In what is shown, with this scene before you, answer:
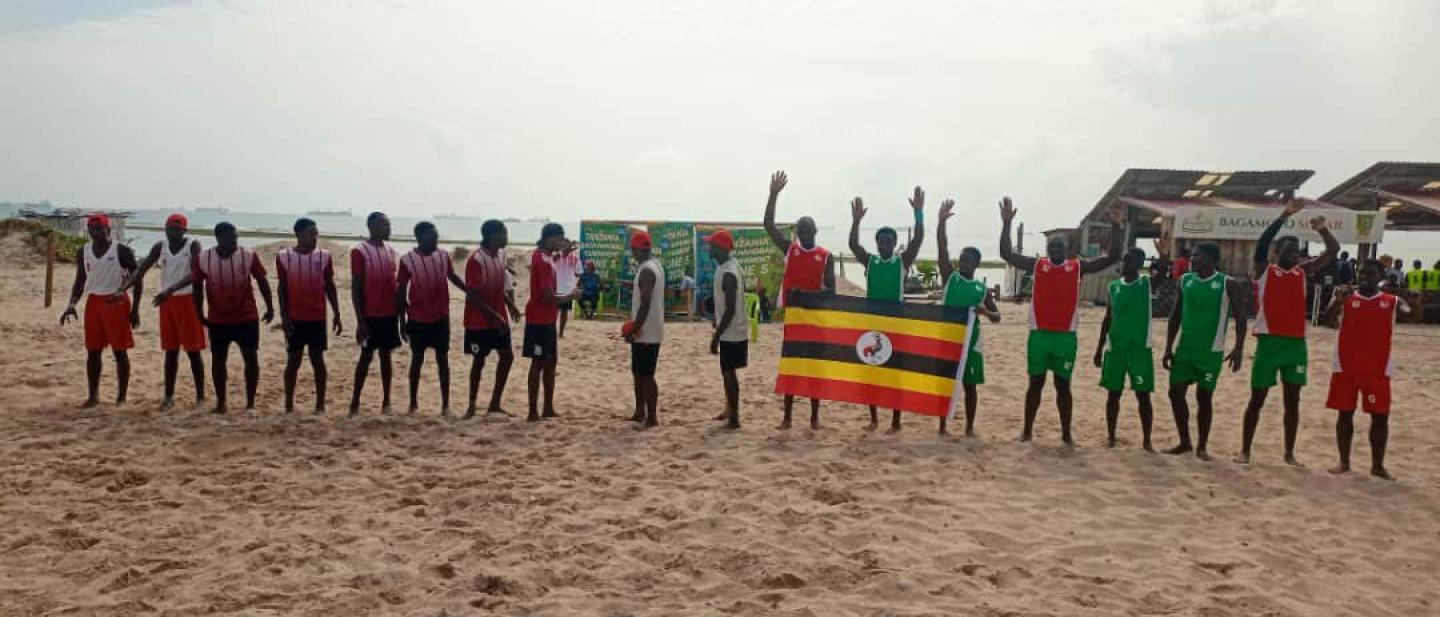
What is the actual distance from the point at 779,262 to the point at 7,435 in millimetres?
13485

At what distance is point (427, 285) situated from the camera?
25.8 ft

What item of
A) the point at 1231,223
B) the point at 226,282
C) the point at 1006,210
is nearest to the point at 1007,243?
the point at 1006,210

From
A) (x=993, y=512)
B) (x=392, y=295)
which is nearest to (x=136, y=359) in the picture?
(x=392, y=295)

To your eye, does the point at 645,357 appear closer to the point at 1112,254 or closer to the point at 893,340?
the point at 893,340

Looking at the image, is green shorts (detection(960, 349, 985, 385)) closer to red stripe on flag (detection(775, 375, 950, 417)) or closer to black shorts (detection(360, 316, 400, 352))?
red stripe on flag (detection(775, 375, 950, 417))

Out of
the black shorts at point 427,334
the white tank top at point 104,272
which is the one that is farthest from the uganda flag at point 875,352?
the white tank top at point 104,272

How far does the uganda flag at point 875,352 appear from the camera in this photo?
25.0 feet

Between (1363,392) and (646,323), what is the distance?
18.0 ft

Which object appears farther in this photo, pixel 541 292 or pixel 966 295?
pixel 541 292

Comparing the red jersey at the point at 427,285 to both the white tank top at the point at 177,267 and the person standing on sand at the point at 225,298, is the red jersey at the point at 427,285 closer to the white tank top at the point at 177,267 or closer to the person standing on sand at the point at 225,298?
the person standing on sand at the point at 225,298

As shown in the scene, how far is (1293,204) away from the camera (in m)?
6.89

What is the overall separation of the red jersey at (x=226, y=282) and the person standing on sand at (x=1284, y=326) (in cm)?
820

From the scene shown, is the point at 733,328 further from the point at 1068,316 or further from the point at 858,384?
the point at 1068,316

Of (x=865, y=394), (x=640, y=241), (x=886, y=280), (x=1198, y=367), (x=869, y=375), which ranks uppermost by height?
(x=640, y=241)
